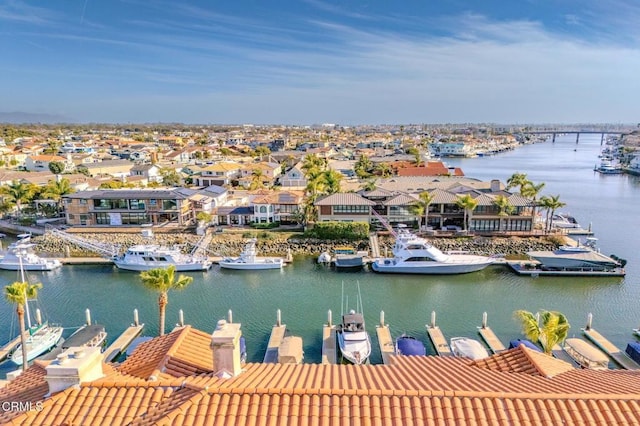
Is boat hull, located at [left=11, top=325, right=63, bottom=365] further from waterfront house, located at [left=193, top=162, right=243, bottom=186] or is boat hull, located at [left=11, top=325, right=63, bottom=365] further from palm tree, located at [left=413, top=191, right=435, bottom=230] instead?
waterfront house, located at [left=193, top=162, right=243, bottom=186]

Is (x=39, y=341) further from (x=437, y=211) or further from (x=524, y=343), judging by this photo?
(x=437, y=211)

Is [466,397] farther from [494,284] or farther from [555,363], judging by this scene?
[494,284]

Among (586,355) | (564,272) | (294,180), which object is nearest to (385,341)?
(586,355)

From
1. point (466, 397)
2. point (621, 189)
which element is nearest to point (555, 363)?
point (466, 397)

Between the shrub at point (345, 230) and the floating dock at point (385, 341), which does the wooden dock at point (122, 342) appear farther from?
the shrub at point (345, 230)

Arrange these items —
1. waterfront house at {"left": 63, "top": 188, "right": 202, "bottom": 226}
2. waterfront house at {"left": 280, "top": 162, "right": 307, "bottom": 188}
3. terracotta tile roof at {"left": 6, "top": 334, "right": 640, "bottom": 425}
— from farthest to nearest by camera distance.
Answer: waterfront house at {"left": 280, "top": 162, "right": 307, "bottom": 188}, waterfront house at {"left": 63, "top": 188, "right": 202, "bottom": 226}, terracotta tile roof at {"left": 6, "top": 334, "right": 640, "bottom": 425}

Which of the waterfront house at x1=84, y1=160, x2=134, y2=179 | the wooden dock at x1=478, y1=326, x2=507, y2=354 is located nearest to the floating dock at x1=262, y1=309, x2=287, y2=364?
the wooden dock at x1=478, y1=326, x2=507, y2=354

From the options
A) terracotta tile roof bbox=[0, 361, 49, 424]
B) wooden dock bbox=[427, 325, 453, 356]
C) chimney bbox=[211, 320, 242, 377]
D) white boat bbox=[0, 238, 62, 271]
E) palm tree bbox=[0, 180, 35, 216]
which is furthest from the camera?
palm tree bbox=[0, 180, 35, 216]

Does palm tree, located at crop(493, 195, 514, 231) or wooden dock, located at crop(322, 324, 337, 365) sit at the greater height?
palm tree, located at crop(493, 195, 514, 231)
